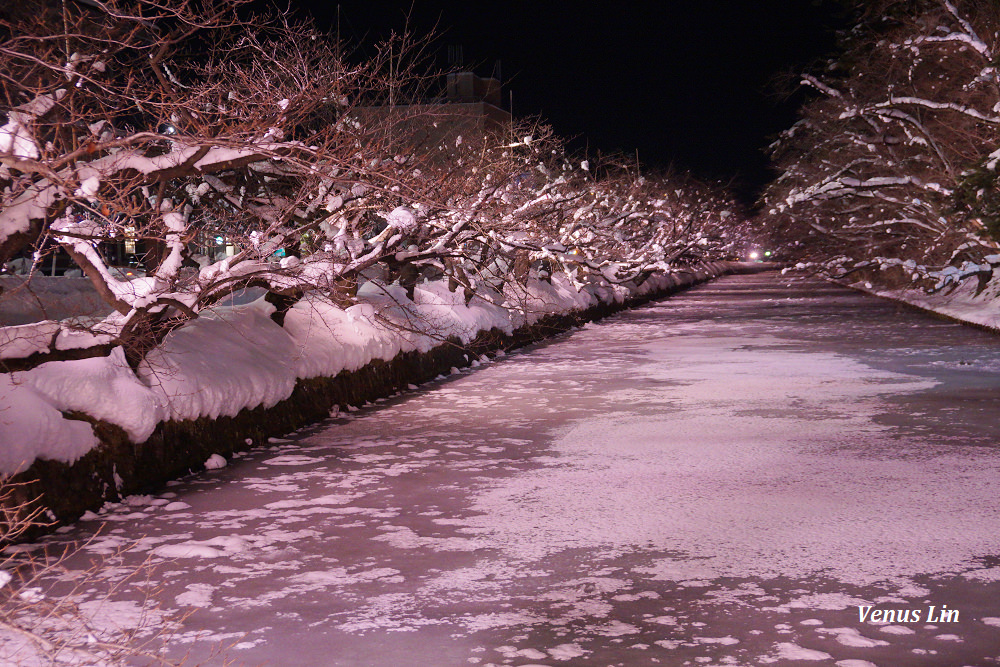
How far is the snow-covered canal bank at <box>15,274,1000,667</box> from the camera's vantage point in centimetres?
532

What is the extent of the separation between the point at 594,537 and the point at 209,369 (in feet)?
17.2

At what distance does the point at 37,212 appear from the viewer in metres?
8.30

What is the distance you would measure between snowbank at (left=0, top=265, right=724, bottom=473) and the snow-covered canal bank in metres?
0.65

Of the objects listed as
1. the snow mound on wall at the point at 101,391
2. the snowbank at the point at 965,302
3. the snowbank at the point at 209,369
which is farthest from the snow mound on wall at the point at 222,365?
the snowbank at the point at 965,302

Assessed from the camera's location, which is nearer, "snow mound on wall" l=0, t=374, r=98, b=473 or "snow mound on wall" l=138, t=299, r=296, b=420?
"snow mound on wall" l=0, t=374, r=98, b=473

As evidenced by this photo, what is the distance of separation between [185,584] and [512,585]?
191 cm

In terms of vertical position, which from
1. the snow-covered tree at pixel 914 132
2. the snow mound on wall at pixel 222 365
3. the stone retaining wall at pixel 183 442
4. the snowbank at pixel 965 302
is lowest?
the snowbank at pixel 965 302

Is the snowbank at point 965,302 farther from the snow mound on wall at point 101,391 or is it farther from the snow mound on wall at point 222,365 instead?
the snow mound on wall at point 101,391

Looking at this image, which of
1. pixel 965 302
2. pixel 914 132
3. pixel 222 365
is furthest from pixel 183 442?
pixel 914 132

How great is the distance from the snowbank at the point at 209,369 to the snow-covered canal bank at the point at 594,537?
65 cm

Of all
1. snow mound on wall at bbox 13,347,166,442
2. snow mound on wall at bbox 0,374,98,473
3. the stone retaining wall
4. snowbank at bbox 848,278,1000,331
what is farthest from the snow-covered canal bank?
snowbank at bbox 848,278,1000,331

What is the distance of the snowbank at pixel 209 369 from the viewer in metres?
8.25

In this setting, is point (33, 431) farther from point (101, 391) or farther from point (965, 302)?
point (965, 302)

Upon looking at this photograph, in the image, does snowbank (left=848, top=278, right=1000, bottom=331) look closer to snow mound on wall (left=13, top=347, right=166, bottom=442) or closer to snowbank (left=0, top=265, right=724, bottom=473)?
snowbank (left=0, top=265, right=724, bottom=473)
